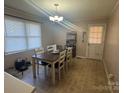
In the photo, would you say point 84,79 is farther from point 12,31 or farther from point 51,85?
point 12,31

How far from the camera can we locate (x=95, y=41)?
6.21 meters

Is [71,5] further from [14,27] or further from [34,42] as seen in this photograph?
[34,42]

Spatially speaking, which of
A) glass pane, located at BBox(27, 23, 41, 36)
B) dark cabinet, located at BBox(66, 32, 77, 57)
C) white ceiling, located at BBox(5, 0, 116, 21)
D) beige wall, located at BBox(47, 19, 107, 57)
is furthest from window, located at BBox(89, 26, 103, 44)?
glass pane, located at BBox(27, 23, 41, 36)

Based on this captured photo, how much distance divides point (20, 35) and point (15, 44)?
483 mm

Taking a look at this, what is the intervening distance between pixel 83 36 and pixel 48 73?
11.5 ft

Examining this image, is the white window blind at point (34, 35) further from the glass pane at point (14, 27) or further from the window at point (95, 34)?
the window at point (95, 34)

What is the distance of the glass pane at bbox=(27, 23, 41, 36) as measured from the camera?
5.20 metres

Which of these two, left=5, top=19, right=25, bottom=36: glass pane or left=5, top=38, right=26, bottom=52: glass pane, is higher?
left=5, top=19, right=25, bottom=36: glass pane

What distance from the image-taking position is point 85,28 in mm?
6316

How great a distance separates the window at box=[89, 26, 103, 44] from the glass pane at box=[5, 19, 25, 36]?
3824 millimetres

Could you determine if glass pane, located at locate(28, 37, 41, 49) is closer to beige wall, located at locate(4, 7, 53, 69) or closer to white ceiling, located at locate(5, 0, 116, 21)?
beige wall, located at locate(4, 7, 53, 69)

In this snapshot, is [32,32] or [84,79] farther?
[32,32]
